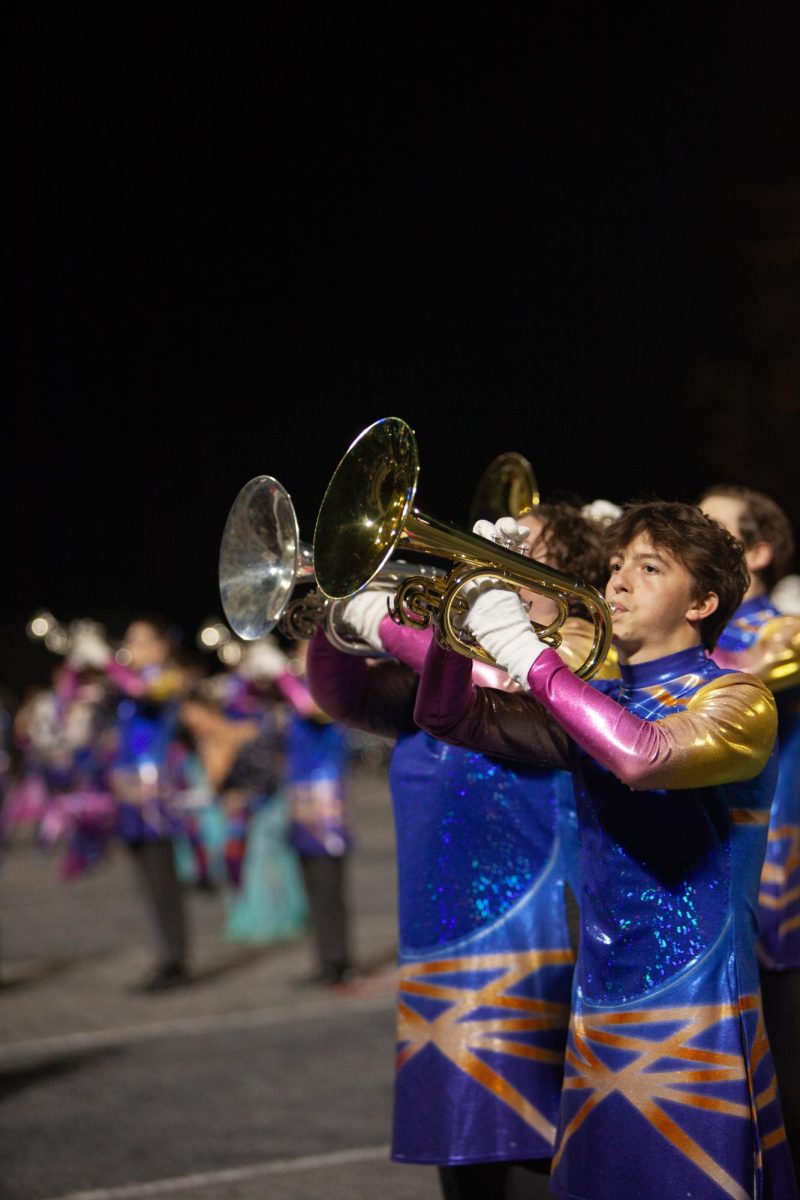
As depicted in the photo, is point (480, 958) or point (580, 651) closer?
point (580, 651)

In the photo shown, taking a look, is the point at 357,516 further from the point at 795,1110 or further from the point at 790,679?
the point at 795,1110

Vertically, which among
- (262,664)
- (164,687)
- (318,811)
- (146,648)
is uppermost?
(146,648)

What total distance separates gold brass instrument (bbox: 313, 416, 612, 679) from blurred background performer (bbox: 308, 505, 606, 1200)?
17.6 inches

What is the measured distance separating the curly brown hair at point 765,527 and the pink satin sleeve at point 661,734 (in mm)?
1452

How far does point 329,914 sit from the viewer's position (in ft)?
24.1

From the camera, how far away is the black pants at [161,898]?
300 inches

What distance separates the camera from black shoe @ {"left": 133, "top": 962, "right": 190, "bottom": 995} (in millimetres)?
7430

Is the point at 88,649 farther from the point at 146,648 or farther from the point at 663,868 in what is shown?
the point at 663,868

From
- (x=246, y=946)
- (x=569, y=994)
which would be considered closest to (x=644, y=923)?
(x=569, y=994)

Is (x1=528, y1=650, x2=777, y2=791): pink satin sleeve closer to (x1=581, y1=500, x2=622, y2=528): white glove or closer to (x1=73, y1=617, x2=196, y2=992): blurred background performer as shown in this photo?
(x1=581, y1=500, x2=622, y2=528): white glove

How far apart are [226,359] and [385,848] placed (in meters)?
6.98

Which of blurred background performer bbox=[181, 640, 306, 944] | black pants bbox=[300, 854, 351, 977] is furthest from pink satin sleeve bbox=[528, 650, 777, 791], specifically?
blurred background performer bbox=[181, 640, 306, 944]

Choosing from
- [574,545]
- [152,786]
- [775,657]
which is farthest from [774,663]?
[152,786]

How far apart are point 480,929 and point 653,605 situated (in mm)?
950
